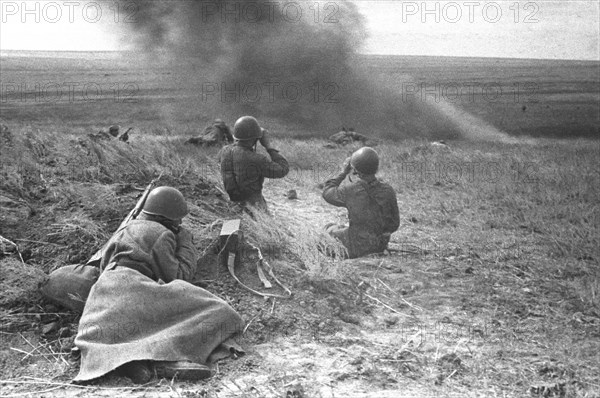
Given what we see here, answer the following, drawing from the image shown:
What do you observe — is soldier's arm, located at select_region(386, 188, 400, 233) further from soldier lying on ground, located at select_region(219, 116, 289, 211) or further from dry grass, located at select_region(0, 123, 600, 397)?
soldier lying on ground, located at select_region(219, 116, 289, 211)

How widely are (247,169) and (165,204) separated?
255 centimetres

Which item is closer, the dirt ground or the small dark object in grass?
the dirt ground

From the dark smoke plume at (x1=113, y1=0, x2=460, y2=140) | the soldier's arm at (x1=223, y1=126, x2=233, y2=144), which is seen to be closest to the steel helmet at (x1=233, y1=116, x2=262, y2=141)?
the soldier's arm at (x1=223, y1=126, x2=233, y2=144)

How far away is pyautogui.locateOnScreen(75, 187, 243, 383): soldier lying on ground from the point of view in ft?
13.5

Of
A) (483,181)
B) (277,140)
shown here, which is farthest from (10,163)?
(277,140)

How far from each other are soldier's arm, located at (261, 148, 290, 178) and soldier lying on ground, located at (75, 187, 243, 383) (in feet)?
8.84

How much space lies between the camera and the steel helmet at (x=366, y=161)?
22.3 ft

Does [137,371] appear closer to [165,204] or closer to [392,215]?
[165,204]

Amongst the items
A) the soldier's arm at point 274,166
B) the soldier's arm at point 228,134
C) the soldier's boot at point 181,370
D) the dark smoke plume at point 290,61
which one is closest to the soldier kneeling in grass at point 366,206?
the soldier's arm at point 274,166

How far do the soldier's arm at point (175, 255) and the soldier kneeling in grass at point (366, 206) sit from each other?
2248mm

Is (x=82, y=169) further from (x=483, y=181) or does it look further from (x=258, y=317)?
(x=483, y=181)

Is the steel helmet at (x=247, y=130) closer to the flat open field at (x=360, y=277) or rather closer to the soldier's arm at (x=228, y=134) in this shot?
the flat open field at (x=360, y=277)

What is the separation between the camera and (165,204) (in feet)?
16.5

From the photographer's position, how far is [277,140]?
18094 mm
